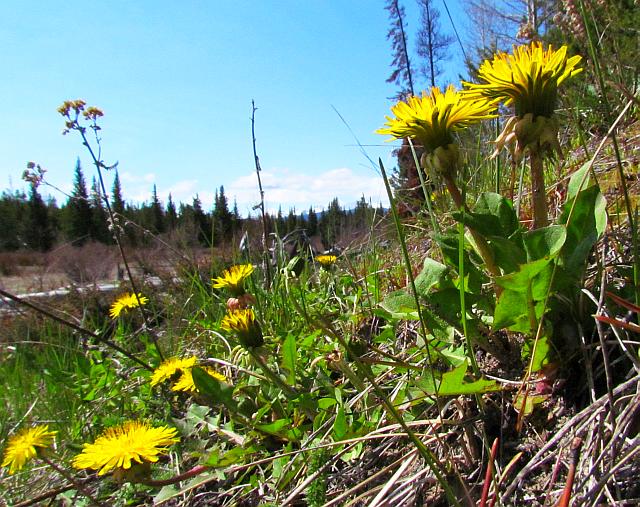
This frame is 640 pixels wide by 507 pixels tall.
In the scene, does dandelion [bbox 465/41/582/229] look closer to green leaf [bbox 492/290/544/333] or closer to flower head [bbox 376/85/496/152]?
flower head [bbox 376/85/496/152]

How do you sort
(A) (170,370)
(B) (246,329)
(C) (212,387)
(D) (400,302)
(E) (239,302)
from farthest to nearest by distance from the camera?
(E) (239,302) < (A) (170,370) < (B) (246,329) < (C) (212,387) < (D) (400,302)

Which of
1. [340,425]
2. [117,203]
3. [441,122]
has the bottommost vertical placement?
[340,425]

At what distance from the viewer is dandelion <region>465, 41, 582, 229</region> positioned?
707 millimetres

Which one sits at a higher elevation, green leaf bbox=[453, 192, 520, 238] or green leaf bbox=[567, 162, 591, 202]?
green leaf bbox=[567, 162, 591, 202]

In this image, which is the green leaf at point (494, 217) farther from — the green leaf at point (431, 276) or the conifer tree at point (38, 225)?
the conifer tree at point (38, 225)

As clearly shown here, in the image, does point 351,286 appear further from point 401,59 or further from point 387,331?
point 401,59

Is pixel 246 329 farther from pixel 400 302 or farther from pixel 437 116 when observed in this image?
pixel 437 116

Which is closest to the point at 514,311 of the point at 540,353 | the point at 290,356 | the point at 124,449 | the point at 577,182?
the point at 540,353

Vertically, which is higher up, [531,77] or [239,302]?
[531,77]

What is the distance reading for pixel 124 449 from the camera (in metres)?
0.92

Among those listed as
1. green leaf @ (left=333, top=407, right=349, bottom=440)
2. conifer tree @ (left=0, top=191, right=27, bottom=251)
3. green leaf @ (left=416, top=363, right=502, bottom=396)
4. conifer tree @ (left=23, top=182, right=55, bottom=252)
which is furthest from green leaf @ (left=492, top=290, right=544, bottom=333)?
conifer tree @ (left=23, top=182, right=55, bottom=252)

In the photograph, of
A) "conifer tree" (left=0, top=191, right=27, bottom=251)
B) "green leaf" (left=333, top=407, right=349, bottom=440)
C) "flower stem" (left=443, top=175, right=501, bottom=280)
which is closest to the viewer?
"flower stem" (left=443, top=175, right=501, bottom=280)

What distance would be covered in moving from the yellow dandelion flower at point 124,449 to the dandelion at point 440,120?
769mm

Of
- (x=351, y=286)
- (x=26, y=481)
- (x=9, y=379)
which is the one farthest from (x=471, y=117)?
(x=9, y=379)
